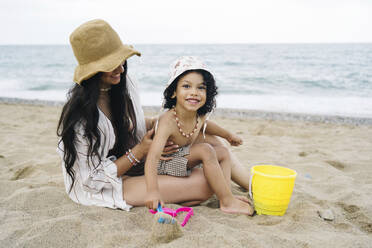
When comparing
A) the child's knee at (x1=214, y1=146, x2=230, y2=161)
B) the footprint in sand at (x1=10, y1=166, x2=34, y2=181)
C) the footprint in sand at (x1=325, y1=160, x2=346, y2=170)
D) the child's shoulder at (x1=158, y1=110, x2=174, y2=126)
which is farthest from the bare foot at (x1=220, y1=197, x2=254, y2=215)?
the footprint in sand at (x1=10, y1=166, x2=34, y2=181)

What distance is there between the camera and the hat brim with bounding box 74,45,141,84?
1967mm

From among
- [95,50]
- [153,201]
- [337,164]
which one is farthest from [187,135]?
[337,164]

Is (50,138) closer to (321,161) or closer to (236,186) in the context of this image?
(236,186)

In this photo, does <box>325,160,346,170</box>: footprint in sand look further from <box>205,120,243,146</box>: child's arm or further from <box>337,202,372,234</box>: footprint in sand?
<box>205,120,243,146</box>: child's arm

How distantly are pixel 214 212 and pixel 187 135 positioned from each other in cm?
61

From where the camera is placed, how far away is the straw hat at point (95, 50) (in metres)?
1.99

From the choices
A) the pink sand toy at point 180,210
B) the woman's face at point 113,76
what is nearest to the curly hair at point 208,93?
the woman's face at point 113,76

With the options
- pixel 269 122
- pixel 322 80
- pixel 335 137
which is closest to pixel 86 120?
pixel 335 137

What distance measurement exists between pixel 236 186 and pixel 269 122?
11.2 feet

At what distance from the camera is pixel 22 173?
3.01 metres

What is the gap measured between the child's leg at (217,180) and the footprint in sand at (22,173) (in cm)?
173

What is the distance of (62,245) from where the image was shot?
1.74m

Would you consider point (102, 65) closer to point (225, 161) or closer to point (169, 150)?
point (169, 150)

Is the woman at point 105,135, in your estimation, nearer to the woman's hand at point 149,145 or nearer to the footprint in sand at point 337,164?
the woman's hand at point 149,145
